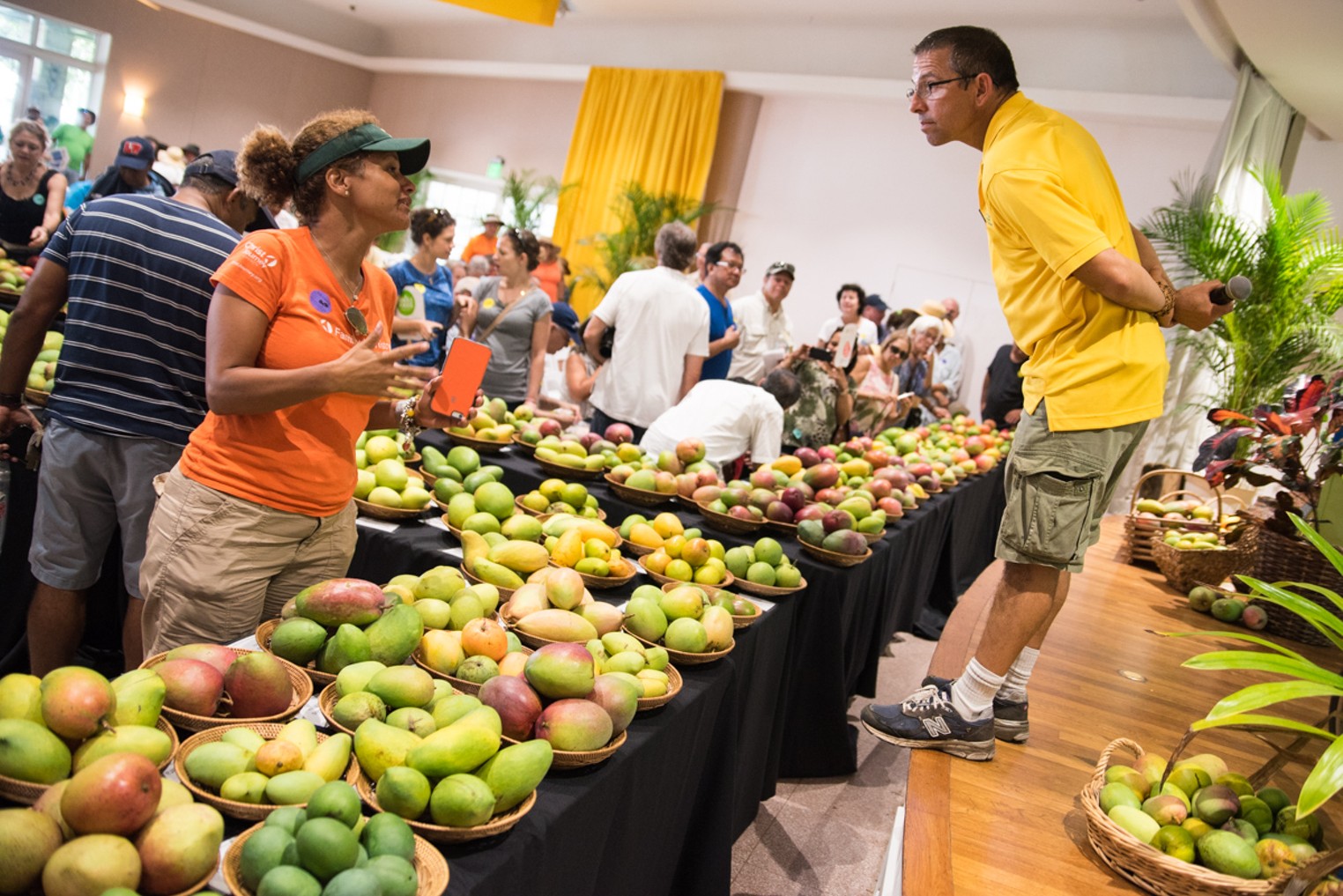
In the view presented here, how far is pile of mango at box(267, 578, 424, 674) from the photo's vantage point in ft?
4.63

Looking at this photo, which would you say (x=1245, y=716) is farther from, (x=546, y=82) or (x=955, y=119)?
(x=546, y=82)

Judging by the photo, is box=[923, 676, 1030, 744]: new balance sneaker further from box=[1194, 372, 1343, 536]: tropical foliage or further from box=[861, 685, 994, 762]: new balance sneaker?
box=[1194, 372, 1343, 536]: tropical foliage

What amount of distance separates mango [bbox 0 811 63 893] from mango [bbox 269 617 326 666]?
54cm

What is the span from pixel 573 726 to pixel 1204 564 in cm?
451

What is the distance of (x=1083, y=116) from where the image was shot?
345 inches

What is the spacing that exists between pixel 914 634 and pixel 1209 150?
5.81 meters

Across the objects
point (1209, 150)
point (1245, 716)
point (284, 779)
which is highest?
point (1209, 150)

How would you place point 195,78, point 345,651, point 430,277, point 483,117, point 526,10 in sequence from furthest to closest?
point 195,78 → point 483,117 → point 526,10 → point 430,277 → point 345,651

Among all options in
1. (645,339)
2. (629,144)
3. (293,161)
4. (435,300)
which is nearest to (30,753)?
(293,161)

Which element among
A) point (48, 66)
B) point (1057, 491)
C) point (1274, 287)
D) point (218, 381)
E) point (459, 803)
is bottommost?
point (459, 803)

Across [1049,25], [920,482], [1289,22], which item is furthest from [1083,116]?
[920,482]

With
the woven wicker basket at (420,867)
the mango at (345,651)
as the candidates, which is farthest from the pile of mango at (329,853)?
the mango at (345,651)

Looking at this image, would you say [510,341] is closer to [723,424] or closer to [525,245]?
[525,245]

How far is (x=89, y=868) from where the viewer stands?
2.76ft
